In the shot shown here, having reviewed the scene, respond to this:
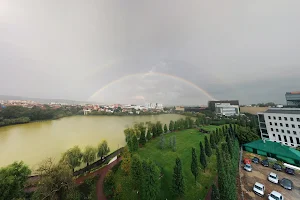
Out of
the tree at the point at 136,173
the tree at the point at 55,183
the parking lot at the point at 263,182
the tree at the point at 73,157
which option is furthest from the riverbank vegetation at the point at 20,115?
the parking lot at the point at 263,182

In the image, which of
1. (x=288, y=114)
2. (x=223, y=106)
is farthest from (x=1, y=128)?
(x=223, y=106)

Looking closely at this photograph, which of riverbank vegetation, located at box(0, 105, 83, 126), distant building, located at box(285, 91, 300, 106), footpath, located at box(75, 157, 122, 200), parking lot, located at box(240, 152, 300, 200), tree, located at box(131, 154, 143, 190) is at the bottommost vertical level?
footpath, located at box(75, 157, 122, 200)

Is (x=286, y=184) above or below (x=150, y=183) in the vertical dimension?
below

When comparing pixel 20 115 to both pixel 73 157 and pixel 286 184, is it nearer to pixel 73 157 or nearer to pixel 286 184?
pixel 73 157

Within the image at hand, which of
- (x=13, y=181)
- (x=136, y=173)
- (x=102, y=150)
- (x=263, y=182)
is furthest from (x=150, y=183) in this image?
(x=263, y=182)

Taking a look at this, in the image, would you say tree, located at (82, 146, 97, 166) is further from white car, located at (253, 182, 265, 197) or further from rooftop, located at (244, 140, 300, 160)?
rooftop, located at (244, 140, 300, 160)

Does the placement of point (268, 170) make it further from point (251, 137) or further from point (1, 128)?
point (1, 128)

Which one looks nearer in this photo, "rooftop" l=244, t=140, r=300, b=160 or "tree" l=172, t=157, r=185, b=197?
"tree" l=172, t=157, r=185, b=197

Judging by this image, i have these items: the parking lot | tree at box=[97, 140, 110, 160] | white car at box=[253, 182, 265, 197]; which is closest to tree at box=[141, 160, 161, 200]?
the parking lot
